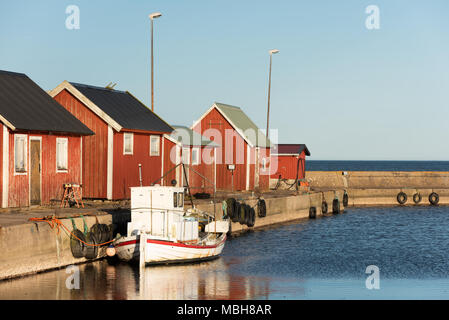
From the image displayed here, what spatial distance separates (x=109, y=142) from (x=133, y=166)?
2.36 metres

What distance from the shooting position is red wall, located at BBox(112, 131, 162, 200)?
111 ft

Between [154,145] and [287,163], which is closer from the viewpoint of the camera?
[154,145]

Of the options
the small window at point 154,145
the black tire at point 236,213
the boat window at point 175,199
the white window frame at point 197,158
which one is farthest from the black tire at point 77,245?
the white window frame at point 197,158

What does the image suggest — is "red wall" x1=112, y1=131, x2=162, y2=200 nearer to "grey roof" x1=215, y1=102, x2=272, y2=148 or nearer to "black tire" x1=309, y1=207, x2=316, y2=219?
"grey roof" x1=215, y1=102, x2=272, y2=148

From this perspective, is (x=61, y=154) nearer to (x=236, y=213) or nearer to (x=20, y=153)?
(x=20, y=153)

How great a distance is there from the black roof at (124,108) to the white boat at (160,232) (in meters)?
8.70

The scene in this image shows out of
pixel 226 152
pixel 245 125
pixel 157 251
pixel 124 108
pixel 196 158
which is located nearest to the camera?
pixel 157 251

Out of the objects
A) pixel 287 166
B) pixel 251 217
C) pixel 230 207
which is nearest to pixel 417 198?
pixel 287 166

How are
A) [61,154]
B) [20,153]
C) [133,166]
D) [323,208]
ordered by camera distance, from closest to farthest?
[20,153]
[61,154]
[133,166]
[323,208]

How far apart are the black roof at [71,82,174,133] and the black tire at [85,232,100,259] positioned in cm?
976

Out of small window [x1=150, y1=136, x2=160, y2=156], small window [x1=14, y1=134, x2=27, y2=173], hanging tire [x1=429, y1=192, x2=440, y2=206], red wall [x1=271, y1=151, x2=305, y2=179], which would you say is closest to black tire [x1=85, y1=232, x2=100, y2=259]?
small window [x1=14, y1=134, x2=27, y2=173]

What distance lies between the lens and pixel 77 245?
24.5m

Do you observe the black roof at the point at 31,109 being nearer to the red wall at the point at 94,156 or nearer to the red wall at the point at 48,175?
the red wall at the point at 48,175
